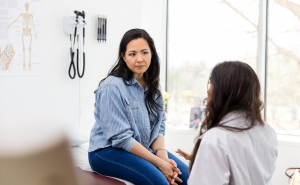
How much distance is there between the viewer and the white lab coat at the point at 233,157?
1.40m

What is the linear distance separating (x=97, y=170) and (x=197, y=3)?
2277mm

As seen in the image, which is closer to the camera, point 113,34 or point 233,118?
point 233,118

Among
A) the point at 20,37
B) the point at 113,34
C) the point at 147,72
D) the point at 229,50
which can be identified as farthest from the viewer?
the point at 229,50

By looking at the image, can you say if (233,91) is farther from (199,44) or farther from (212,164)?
(199,44)

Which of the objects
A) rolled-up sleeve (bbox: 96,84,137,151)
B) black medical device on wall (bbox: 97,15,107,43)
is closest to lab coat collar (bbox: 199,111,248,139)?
rolled-up sleeve (bbox: 96,84,137,151)

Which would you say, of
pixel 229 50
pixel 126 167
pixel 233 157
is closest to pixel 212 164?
pixel 233 157

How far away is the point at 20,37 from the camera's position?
2.66m

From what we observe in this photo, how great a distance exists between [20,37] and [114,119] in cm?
97

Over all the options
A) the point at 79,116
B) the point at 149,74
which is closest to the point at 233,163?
the point at 149,74

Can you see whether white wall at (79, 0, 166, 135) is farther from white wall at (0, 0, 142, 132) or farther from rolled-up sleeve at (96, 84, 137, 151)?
rolled-up sleeve at (96, 84, 137, 151)

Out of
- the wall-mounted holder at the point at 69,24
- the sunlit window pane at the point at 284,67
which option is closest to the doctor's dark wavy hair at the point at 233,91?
the wall-mounted holder at the point at 69,24

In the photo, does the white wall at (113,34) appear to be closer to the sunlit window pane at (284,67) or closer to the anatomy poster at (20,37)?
the anatomy poster at (20,37)

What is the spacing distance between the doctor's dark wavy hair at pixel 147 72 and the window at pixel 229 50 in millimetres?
1326

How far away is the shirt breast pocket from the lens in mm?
2254
